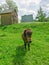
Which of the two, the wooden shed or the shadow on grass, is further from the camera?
the wooden shed

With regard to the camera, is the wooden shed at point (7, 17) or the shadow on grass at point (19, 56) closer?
the shadow on grass at point (19, 56)

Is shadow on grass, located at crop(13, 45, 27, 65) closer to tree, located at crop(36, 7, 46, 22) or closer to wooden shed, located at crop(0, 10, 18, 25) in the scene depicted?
wooden shed, located at crop(0, 10, 18, 25)

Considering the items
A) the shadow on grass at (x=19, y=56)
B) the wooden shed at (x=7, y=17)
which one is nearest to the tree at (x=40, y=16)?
the wooden shed at (x=7, y=17)

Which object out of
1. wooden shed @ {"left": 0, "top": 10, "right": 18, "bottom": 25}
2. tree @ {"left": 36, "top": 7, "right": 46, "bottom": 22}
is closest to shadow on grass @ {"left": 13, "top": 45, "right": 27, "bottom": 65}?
wooden shed @ {"left": 0, "top": 10, "right": 18, "bottom": 25}

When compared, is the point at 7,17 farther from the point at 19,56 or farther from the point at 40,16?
the point at 19,56

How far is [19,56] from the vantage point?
16.3 meters

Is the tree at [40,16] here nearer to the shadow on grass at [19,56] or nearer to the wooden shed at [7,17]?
the wooden shed at [7,17]

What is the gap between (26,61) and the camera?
50.4ft

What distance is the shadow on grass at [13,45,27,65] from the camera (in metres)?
15.1

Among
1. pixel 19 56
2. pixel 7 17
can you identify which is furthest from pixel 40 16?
pixel 19 56

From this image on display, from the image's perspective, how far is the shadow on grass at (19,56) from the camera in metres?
15.1

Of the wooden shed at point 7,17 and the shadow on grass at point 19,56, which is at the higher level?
the shadow on grass at point 19,56

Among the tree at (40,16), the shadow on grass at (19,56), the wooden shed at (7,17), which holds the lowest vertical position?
the tree at (40,16)

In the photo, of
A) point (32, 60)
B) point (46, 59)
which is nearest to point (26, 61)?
point (32, 60)
